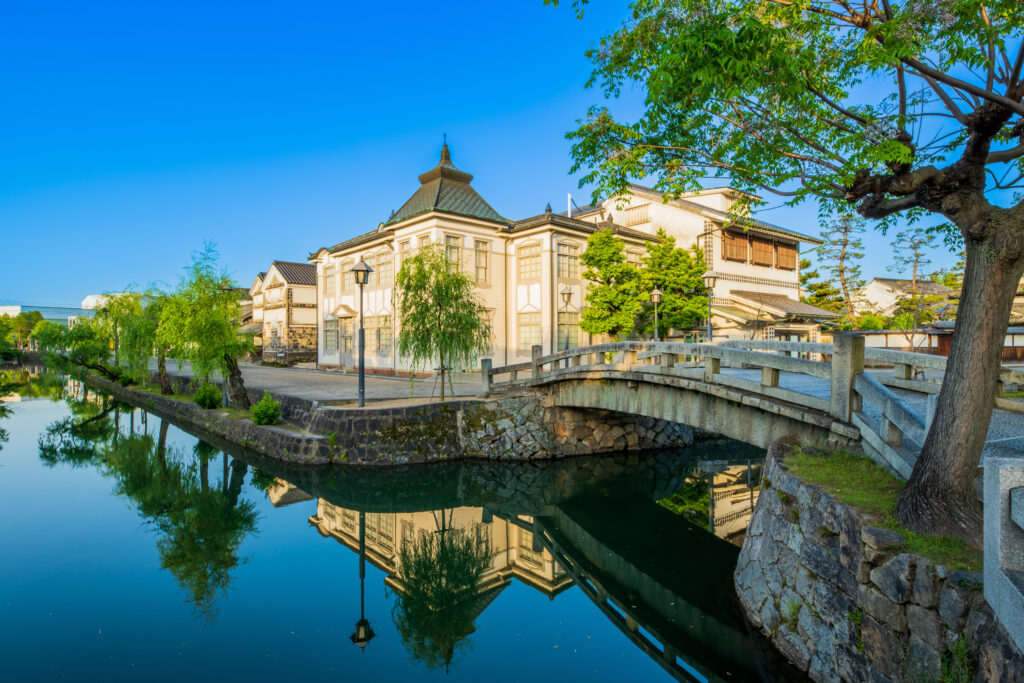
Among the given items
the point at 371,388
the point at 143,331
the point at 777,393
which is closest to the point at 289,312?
the point at 143,331

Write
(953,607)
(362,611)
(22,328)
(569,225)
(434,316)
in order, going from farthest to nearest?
(22,328)
(569,225)
(434,316)
(362,611)
(953,607)

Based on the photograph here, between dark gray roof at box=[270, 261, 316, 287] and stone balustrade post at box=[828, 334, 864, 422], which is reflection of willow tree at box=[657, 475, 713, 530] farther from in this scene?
dark gray roof at box=[270, 261, 316, 287]

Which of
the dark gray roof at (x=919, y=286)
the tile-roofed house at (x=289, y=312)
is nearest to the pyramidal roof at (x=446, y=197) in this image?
the tile-roofed house at (x=289, y=312)

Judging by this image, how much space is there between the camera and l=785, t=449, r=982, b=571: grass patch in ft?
12.0

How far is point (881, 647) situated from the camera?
3.95 m

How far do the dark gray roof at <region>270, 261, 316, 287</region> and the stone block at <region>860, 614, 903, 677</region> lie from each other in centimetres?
3739

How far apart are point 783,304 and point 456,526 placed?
20.7 meters

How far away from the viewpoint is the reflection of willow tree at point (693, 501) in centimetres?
984

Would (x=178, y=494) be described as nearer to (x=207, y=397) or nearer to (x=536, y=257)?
(x=207, y=397)

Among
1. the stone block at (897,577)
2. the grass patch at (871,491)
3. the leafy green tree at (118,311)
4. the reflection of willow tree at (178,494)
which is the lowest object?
the reflection of willow tree at (178,494)

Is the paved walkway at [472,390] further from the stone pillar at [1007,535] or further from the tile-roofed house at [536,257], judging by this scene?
the tile-roofed house at [536,257]

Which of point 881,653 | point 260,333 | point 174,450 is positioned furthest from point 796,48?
point 260,333

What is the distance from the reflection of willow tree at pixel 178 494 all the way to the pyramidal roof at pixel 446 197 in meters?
12.8

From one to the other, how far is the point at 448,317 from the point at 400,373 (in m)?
10.8
